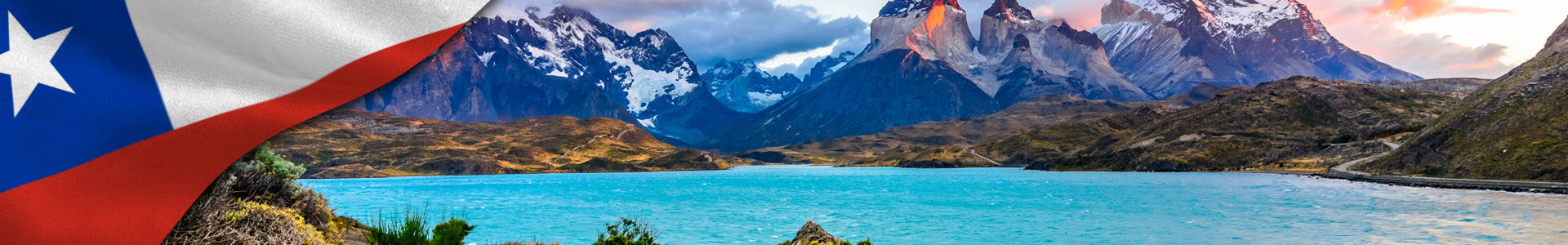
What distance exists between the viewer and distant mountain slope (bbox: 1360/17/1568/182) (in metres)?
79.1

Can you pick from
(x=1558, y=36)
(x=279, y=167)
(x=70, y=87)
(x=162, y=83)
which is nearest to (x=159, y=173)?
(x=162, y=83)

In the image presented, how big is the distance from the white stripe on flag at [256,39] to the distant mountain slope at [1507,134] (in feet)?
339

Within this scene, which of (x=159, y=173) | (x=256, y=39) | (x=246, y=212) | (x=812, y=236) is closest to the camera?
(x=256, y=39)

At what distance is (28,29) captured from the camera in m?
4.10

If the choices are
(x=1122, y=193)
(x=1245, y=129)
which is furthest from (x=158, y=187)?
(x=1245, y=129)

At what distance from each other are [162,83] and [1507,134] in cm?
12049

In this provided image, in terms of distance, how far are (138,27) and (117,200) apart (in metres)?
1.02

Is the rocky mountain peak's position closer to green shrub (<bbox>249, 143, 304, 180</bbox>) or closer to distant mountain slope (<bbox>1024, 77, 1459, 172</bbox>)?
distant mountain slope (<bbox>1024, 77, 1459, 172</bbox>)

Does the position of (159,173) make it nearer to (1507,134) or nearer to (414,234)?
(414,234)

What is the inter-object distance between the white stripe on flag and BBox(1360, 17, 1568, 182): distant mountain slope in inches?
4066

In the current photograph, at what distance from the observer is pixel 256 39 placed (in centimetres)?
398

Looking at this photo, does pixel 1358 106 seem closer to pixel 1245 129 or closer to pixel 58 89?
pixel 1245 129

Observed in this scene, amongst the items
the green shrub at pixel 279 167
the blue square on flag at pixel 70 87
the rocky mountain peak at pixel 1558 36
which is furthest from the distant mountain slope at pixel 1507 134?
the blue square on flag at pixel 70 87

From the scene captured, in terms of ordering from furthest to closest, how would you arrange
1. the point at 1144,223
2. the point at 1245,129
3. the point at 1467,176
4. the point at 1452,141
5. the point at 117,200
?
the point at 1245,129
the point at 1452,141
the point at 1467,176
the point at 1144,223
the point at 117,200
